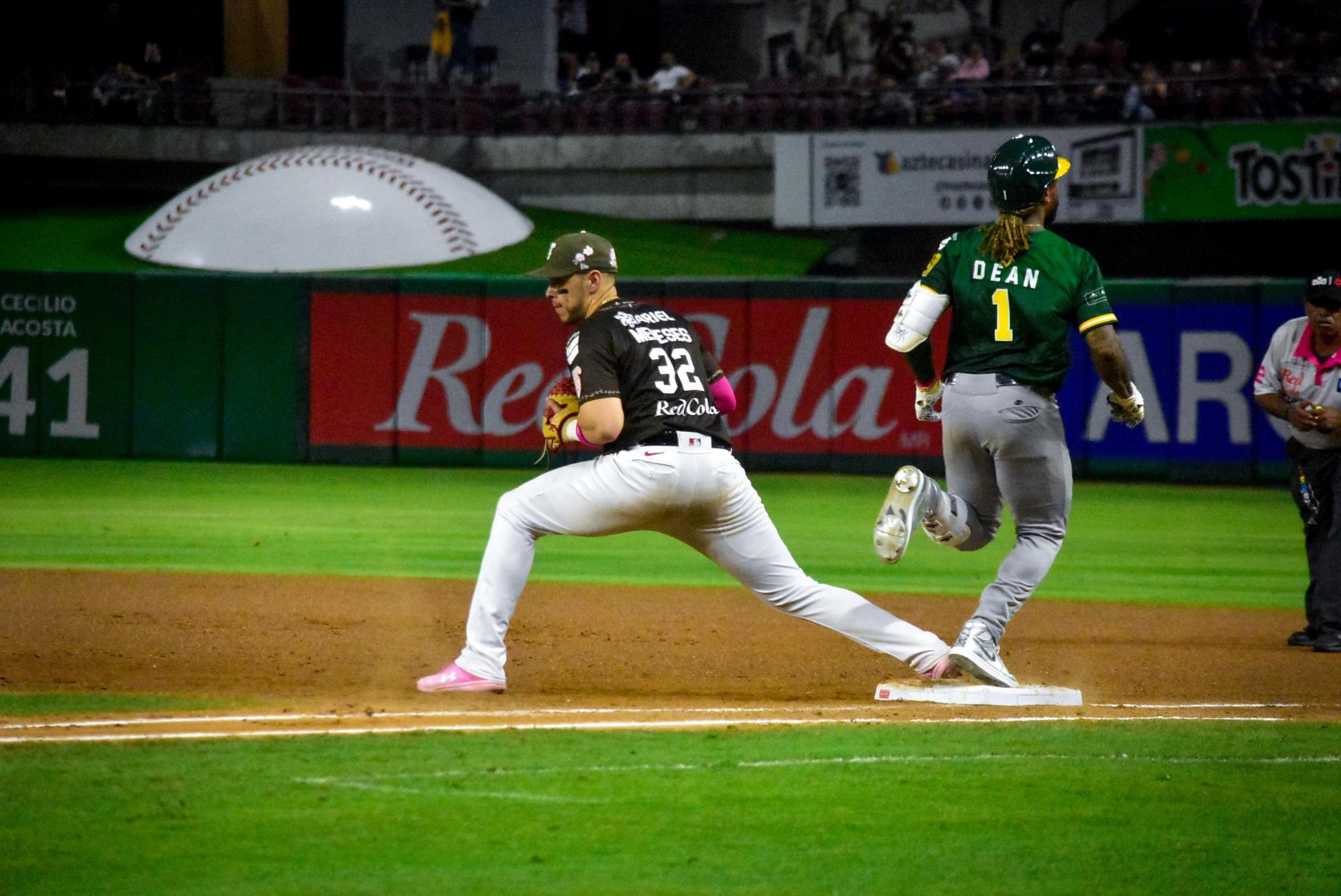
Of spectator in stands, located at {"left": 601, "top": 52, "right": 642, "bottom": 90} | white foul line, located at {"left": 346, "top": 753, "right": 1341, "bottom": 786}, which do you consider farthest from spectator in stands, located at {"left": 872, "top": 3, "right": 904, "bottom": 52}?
white foul line, located at {"left": 346, "top": 753, "right": 1341, "bottom": 786}

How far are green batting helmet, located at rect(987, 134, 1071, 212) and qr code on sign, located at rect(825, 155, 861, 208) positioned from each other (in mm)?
17194

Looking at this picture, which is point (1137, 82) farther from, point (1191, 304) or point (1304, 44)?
point (1191, 304)

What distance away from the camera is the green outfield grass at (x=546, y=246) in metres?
22.0

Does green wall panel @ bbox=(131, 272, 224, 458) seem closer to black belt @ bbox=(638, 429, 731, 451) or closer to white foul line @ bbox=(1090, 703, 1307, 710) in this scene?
black belt @ bbox=(638, 429, 731, 451)

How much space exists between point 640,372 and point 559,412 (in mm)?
306

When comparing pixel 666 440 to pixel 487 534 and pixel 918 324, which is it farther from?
pixel 487 534

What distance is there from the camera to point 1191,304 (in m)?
14.0

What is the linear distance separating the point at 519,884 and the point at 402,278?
1209 cm

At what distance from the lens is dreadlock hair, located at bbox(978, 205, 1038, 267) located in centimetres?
531

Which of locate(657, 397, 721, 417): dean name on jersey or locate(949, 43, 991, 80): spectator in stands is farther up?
locate(949, 43, 991, 80): spectator in stands

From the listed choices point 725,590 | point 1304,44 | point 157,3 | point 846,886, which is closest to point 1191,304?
point 725,590

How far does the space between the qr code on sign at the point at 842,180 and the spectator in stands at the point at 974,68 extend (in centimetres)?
206

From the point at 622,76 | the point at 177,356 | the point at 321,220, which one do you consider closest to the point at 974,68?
the point at 622,76

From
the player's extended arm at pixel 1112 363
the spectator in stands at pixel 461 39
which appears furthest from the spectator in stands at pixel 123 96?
the player's extended arm at pixel 1112 363
